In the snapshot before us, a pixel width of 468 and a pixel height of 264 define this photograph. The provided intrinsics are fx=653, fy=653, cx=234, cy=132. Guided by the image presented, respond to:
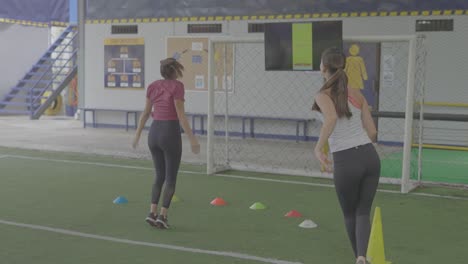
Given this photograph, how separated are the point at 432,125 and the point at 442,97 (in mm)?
649

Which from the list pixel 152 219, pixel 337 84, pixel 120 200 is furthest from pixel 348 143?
pixel 120 200

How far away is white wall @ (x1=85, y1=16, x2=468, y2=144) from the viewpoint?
1420 cm

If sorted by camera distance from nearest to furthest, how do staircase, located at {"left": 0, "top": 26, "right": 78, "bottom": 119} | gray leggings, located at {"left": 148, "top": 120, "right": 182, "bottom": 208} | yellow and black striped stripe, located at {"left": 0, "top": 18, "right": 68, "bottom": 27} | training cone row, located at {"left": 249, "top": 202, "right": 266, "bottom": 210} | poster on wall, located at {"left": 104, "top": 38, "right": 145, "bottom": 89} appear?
gray leggings, located at {"left": 148, "top": 120, "right": 182, "bottom": 208} < training cone row, located at {"left": 249, "top": 202, "right": 266, "bottom": 210} < poster on wall, located at {"left": 104, "top": 38, "right": 145, "bottom": 89} < staircase, located at {"left": 0, "top": 26, "right": 78, "bottom": 119} < yellow and black striped stripe, located at {"left": 0, "top": 18, "right": 68, "bottom": 27}

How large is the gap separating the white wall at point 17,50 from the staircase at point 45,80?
2.12 ft

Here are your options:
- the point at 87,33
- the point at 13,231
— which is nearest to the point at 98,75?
the point at 87,33

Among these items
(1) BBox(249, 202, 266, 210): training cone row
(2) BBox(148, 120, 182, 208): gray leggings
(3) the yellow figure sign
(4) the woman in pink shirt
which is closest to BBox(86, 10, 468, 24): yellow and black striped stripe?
(3) the yellow figure sign

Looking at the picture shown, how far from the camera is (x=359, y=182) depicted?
202 inches

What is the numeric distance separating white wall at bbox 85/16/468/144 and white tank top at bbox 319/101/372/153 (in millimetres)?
7240

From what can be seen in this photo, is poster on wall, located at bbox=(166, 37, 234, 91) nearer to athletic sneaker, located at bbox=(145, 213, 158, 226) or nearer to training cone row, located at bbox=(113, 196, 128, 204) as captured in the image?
training cone row, located at bbox=(113, 196, 128, 204)

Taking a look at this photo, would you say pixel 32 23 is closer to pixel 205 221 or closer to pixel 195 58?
pixel 195 58

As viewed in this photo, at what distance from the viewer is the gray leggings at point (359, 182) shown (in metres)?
5.09

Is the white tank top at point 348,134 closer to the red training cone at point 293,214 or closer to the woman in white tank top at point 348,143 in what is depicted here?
the woman in white tank top at point 348,143

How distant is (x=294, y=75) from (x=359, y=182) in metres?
10.6

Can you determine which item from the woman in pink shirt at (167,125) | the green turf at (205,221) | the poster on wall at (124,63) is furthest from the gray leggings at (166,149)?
the poster on wall at (124,63)
